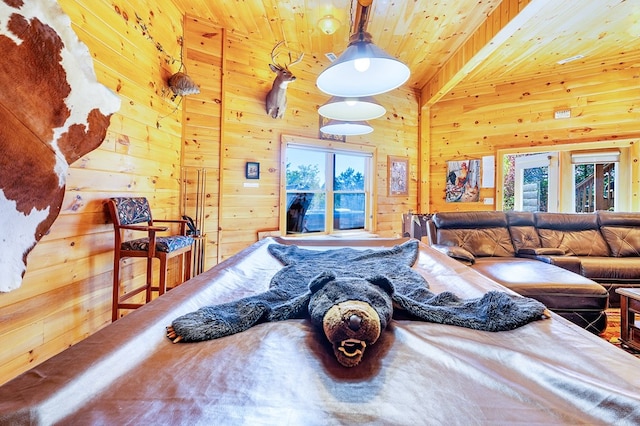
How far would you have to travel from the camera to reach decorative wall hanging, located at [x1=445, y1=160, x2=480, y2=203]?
504 centimetres

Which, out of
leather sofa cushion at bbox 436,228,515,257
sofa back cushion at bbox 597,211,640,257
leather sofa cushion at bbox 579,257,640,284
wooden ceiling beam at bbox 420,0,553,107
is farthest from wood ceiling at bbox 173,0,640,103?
leather sofa cushion at bbox 579,257,640,284

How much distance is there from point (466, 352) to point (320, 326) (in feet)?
1.14

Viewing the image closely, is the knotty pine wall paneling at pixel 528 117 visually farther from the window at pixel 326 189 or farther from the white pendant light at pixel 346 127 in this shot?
the white pendant light at pixel 346 127

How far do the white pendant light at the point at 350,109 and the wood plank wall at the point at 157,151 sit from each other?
1749 mm

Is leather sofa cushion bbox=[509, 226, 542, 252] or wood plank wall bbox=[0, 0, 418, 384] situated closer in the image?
wood plank wall bbox=[0, 0, 418, 384]

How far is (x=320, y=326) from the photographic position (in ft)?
2.44

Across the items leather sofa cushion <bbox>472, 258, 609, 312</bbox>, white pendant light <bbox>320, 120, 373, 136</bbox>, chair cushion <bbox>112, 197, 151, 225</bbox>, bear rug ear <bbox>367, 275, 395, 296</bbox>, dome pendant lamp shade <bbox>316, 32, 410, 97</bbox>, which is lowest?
leather sofa cushion <bbox>472, 258, 609, 312</bbox>

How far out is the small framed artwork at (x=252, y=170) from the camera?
12.3 ft

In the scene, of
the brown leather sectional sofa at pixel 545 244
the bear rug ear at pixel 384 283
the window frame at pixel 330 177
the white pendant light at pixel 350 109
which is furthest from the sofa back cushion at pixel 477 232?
the bear rug ear at pixel 384 283

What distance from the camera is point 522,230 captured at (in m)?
3.54

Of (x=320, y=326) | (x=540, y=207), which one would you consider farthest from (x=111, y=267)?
(x=540, y=207)

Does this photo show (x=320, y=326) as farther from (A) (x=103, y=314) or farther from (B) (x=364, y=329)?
(A) (x=103, y=314)

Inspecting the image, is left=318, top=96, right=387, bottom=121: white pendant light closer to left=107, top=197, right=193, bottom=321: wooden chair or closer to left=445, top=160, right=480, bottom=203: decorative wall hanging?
left=107, top=197, right=193, bottom=321: wooden chair

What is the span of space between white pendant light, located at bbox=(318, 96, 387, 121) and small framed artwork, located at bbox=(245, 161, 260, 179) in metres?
1.69
